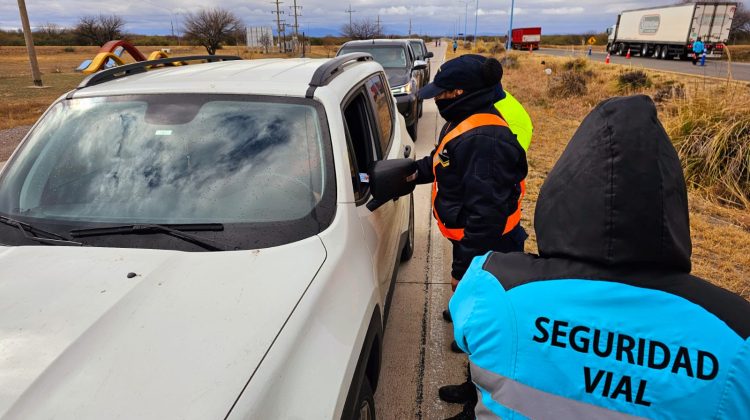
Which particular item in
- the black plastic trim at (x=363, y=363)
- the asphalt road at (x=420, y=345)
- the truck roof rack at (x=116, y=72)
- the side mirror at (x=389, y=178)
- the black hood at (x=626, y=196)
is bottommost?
the asphalt road at (x=420, y=345)

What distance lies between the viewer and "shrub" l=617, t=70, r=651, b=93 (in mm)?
12651

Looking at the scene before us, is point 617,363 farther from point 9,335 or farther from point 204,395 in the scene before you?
point 9,335

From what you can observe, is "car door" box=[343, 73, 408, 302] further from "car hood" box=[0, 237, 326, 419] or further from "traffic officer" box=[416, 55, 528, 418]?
"car hood" box=[0, 237, 326, 419]

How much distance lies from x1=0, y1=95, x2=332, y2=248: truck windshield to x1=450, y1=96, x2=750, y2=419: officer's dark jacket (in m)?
1.05

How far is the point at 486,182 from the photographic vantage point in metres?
2.39

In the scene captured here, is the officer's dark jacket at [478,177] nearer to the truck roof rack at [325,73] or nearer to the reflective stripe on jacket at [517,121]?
the truck roof rack at [325,73]

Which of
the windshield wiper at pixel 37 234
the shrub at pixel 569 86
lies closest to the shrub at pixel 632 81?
the shrub at pixel 569 86

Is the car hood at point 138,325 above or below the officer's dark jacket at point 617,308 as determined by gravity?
below

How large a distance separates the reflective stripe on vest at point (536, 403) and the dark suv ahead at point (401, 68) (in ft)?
25.0

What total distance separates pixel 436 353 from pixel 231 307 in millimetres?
2013

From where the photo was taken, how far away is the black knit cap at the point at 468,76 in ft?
8.24

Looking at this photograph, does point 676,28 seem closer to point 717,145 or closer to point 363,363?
point 717,145

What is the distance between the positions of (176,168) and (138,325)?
94cm

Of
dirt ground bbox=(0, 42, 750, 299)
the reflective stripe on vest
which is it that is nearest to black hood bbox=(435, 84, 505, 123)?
the reflective stripe on vest
